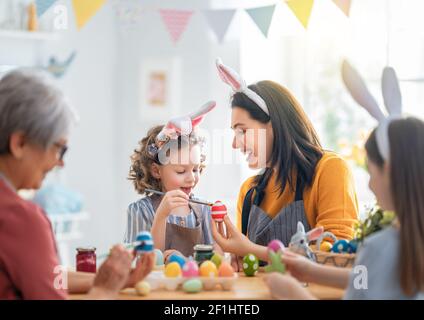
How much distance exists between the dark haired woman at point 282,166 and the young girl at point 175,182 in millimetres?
135

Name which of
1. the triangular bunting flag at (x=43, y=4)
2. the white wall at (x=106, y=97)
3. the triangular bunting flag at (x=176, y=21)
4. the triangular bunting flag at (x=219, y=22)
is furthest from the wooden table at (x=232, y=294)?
the white wall at (x=106, y=97)

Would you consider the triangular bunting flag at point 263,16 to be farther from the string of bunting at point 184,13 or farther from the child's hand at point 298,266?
the child's hand at point 298,266

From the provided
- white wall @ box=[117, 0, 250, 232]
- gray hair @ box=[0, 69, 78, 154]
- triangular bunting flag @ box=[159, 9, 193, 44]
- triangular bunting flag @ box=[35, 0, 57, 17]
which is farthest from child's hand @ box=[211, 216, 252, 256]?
white wall @ box=[117, 0, 250, 232]

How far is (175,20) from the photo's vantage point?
3.46 meters

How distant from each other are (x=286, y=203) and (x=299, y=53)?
7.34 ft

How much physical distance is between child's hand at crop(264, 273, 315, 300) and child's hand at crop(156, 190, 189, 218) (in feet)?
1.88

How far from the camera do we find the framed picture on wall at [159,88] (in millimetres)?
4340

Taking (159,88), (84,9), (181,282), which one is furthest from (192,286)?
(159,88)

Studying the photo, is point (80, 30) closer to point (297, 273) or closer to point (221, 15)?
point (221, 15)

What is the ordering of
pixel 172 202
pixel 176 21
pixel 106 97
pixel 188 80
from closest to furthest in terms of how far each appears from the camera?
pixel 172 202 → pixel 176 21 → pixel 188 80 → pixel 106 97

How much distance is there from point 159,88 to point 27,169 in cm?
309

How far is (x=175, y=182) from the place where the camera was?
7.47ft

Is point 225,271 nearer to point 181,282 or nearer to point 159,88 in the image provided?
point 181,282

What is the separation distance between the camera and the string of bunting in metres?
2.68
